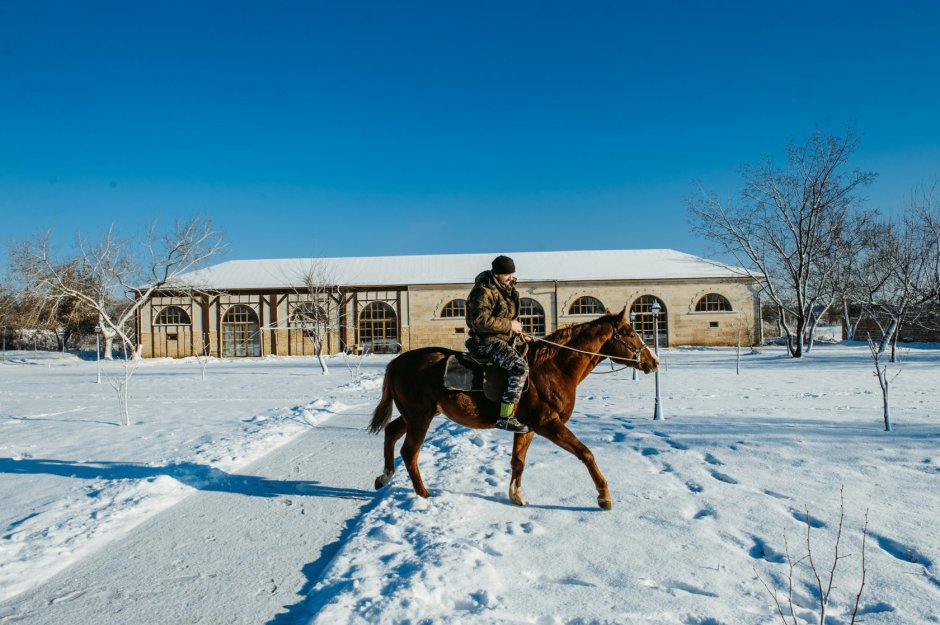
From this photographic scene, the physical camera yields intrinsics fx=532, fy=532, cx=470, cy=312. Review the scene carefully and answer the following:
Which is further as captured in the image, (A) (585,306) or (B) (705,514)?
(A) (585,306)

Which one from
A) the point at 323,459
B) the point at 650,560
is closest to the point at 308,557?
the point at 650,560

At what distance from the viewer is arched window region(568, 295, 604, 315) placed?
3609 cm

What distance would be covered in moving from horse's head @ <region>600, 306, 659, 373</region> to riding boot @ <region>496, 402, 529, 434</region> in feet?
3.42

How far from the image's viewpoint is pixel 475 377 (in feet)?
15.3

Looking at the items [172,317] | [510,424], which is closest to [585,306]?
[172,317]

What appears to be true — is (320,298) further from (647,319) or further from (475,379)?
(475,379)

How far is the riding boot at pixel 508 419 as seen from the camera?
457cm

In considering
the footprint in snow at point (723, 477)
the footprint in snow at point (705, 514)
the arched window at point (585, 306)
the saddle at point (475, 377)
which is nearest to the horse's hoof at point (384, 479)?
the saddle at point (475, 377)

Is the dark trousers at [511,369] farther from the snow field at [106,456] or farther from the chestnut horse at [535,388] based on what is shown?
the snow field at [106,456]

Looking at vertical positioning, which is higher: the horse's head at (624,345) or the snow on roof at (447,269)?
Answer: the snow on roof at (447,269)

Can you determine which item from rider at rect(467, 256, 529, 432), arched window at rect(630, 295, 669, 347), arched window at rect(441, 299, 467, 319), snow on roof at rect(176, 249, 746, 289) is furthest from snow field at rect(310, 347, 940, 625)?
snow on roof at rect(176, 249, 746, 289)

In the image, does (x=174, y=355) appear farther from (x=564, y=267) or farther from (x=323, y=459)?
(x=323, y=459)

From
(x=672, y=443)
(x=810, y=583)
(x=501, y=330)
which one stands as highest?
(x=501, y=330)

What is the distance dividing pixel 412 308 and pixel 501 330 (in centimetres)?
3188
